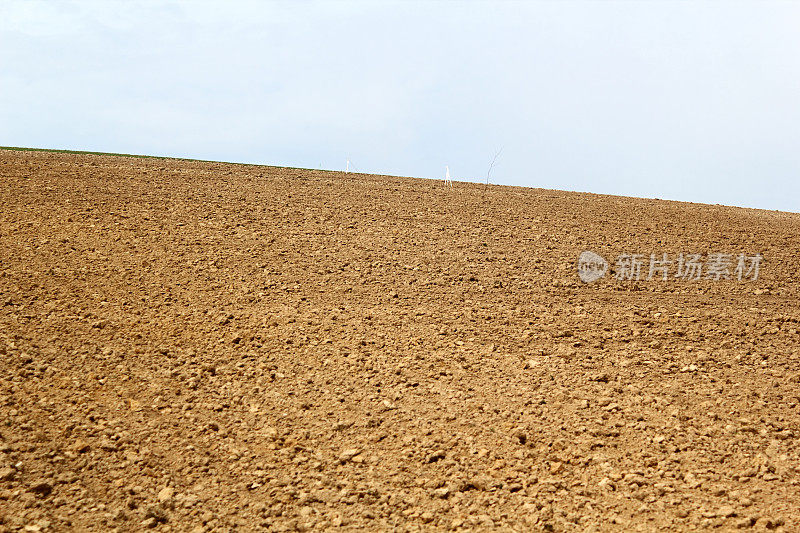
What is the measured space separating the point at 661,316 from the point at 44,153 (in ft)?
33.9

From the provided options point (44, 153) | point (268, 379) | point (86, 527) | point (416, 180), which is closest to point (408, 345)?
point (268, 379)

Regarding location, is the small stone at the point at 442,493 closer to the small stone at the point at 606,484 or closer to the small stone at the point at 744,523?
the small stone at the point at 606,484

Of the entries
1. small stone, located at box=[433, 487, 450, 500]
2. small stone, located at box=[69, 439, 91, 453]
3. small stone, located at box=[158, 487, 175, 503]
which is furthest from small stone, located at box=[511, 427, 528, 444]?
small stone, located at box=[69, 439, 91, 453]

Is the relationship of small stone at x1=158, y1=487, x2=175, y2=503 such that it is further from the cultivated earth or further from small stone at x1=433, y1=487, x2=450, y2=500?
small stone at x1=433, y1=487, x2=450, y2=500

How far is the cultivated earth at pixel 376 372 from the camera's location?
12.7ft

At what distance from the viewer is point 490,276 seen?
7.13 m

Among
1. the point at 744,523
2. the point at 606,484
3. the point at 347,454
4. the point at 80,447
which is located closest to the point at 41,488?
the point at 80,447

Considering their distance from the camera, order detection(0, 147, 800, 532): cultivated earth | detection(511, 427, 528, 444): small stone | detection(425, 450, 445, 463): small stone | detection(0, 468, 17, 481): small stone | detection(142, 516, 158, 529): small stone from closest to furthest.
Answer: detection(142, 516, 158, 529): small stone
detection(0, 147, 800, 532): cultivated earth
detection(0, 468, 17, 481): small stone
detection(425, 450, 445, 463): small stone
detection(511, 427, 528, 444): small stone

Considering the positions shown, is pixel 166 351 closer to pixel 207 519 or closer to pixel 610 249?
pixel 207 519

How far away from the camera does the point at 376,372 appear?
5.24 metres

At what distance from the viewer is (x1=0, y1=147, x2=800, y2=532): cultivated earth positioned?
12.7 ft

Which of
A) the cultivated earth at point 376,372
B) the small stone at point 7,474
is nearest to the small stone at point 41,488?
the cultivated earth at point 376,372

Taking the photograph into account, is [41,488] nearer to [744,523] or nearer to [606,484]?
[606,484]

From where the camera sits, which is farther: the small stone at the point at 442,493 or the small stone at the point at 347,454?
the small stone at the point at 347,454
